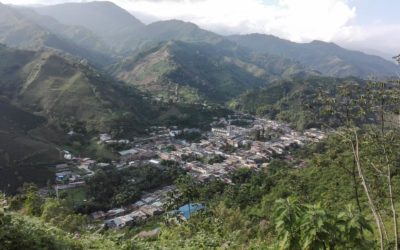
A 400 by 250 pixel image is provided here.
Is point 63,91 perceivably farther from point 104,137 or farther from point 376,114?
point 376,114

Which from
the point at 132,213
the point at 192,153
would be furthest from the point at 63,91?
the point at 132,213

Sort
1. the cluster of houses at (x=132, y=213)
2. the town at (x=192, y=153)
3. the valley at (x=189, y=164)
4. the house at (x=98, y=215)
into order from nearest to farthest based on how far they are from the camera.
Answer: the valley at (x=189, y=164)
the cluster of houses at (x=132, y=213)
the house at (x=98, y=215)
the town at (x=192, y=153)

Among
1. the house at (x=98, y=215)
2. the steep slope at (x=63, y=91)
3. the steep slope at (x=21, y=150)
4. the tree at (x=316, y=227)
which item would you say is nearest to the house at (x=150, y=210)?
the house at (x=98, y=215)

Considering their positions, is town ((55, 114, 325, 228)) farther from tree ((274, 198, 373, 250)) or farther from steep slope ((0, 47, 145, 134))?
tree ((274, 198, 373, 250))

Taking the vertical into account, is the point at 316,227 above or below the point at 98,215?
above

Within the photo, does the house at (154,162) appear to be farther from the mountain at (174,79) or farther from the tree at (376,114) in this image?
the mountain at (174,79)

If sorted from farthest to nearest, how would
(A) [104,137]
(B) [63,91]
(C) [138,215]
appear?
(B) [63,91]
(A) [104,137]
(C) [138,215]

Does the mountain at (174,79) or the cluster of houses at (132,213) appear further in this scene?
the mountain at (174,79)

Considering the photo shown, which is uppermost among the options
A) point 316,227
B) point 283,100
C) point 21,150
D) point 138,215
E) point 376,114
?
point 376,114

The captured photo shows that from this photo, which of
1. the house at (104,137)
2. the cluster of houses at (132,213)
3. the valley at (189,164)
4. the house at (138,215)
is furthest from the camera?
the house at (104,137)
